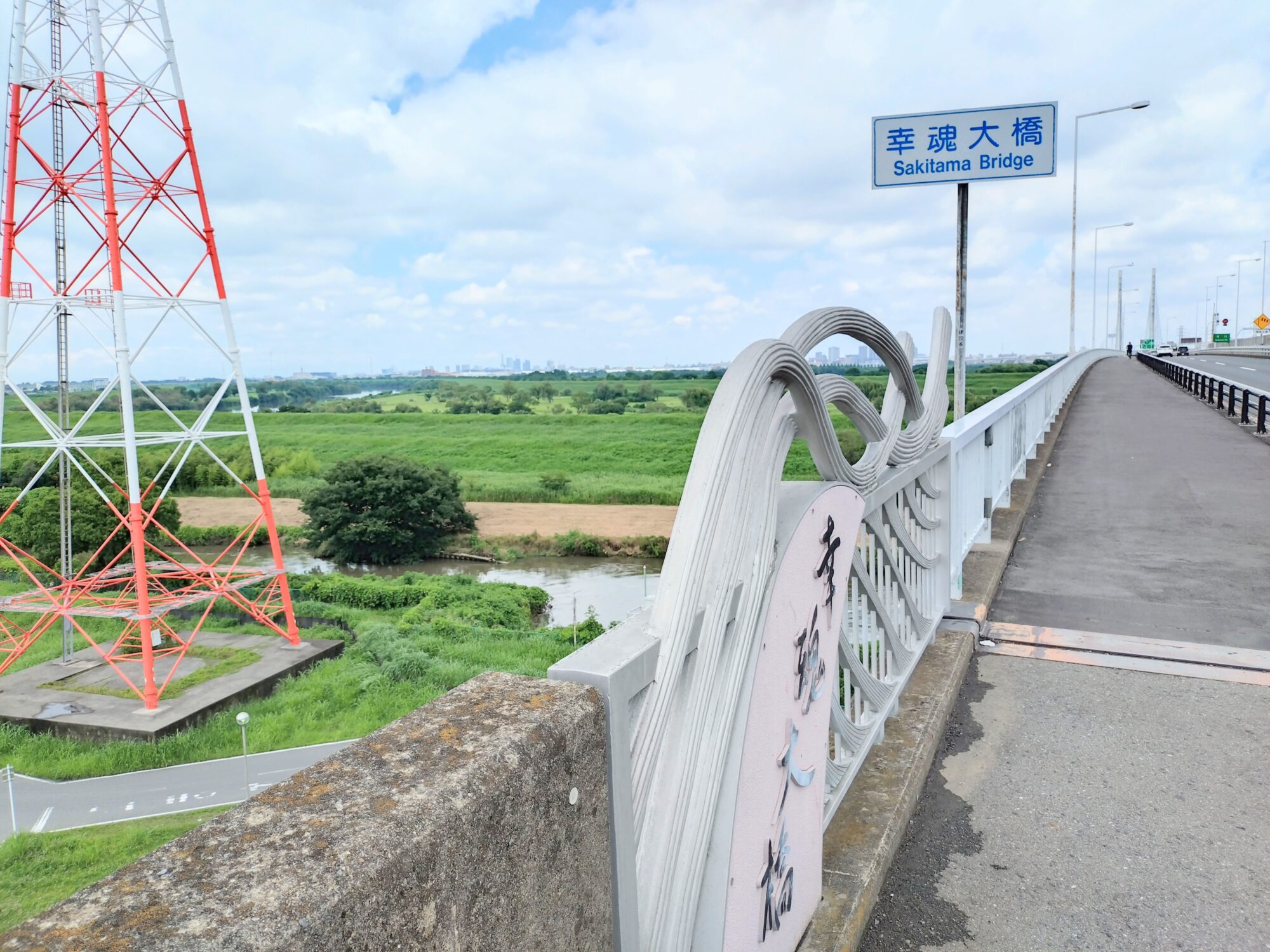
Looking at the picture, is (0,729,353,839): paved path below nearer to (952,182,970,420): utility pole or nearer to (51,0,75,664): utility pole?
(51,0,75,664): utility pole

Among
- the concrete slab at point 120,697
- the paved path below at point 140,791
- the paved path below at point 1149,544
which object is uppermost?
the paved path below at point 1149,544

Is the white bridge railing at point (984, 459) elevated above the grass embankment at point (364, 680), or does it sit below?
above

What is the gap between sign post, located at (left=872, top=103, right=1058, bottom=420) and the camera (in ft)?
14.1

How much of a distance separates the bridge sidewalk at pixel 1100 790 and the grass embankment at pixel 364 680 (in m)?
22.6

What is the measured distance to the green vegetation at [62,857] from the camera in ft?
75.6

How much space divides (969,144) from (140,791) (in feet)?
108

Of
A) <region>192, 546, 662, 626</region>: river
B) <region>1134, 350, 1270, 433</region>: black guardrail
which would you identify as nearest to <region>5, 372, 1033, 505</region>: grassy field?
<region>192, 546, 662, 626</region>: river

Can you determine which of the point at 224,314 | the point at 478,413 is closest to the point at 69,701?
the point at 224,314

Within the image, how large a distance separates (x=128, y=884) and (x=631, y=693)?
23.3 inches

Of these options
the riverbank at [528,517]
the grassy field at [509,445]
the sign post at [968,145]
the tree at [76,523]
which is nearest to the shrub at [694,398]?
the grassy field at [509,445]

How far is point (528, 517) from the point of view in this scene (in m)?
60.6

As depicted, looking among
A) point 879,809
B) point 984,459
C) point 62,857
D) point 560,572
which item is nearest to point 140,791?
point 62,857

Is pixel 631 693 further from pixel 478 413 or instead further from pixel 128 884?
pixel 478 413

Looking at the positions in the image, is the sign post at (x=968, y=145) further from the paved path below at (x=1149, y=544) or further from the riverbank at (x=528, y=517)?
the riverbank at (x=528, y=517)
